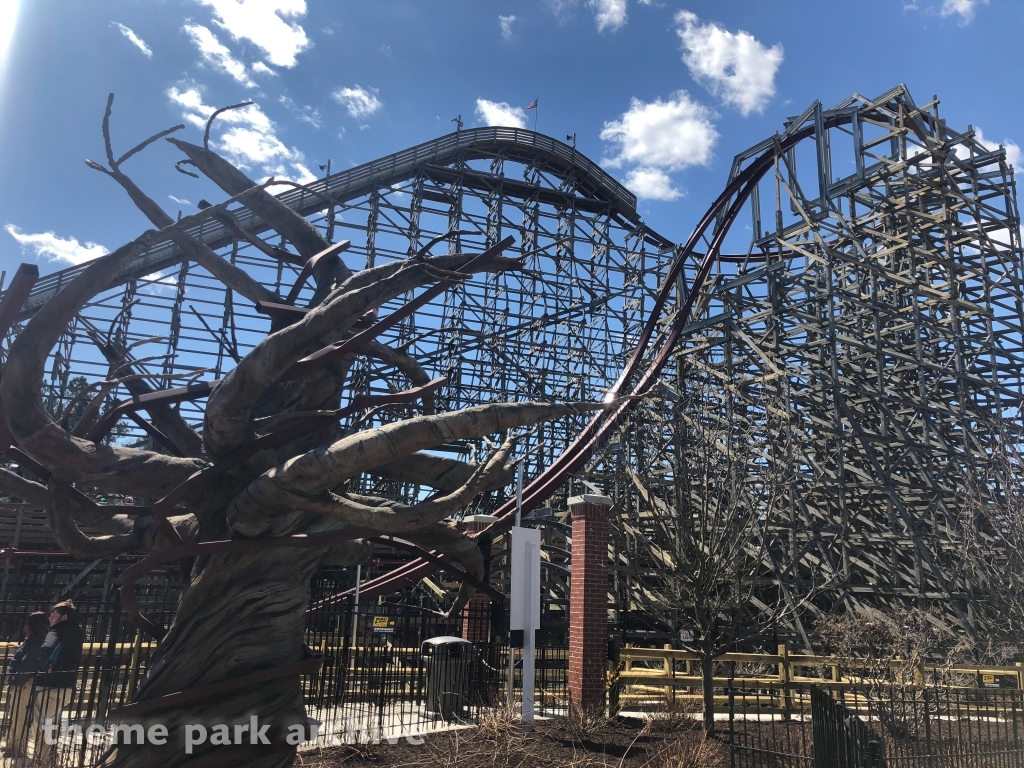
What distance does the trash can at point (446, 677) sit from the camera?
973 centimetres

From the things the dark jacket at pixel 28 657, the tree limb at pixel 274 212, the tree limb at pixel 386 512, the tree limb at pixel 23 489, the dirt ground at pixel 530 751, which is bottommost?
the dirt ground at pixel 530 751

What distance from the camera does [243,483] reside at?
14.8ft

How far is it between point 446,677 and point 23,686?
4.83 m

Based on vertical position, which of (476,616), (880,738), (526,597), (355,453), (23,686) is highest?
(355,453)

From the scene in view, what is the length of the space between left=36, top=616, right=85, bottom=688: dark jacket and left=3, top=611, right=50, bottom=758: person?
9 cm

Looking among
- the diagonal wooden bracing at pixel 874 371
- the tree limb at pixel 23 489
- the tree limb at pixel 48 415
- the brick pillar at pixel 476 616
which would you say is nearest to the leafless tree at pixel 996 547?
the diagonal wooden bracing at pixel 874 371

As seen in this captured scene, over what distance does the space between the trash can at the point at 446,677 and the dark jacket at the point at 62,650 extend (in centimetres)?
410

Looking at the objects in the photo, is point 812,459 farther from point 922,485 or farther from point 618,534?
→ point 618,534

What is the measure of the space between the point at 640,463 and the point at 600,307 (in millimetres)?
10492

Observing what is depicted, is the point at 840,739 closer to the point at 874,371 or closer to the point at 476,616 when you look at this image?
the point at 476,616

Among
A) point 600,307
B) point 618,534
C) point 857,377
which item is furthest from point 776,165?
point 618,534

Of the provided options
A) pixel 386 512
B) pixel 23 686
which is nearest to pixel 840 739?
pixel 386 512

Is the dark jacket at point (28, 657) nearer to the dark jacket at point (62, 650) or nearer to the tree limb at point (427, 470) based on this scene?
the dark jacket at point (62, 650)

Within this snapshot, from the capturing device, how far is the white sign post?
8500mm
